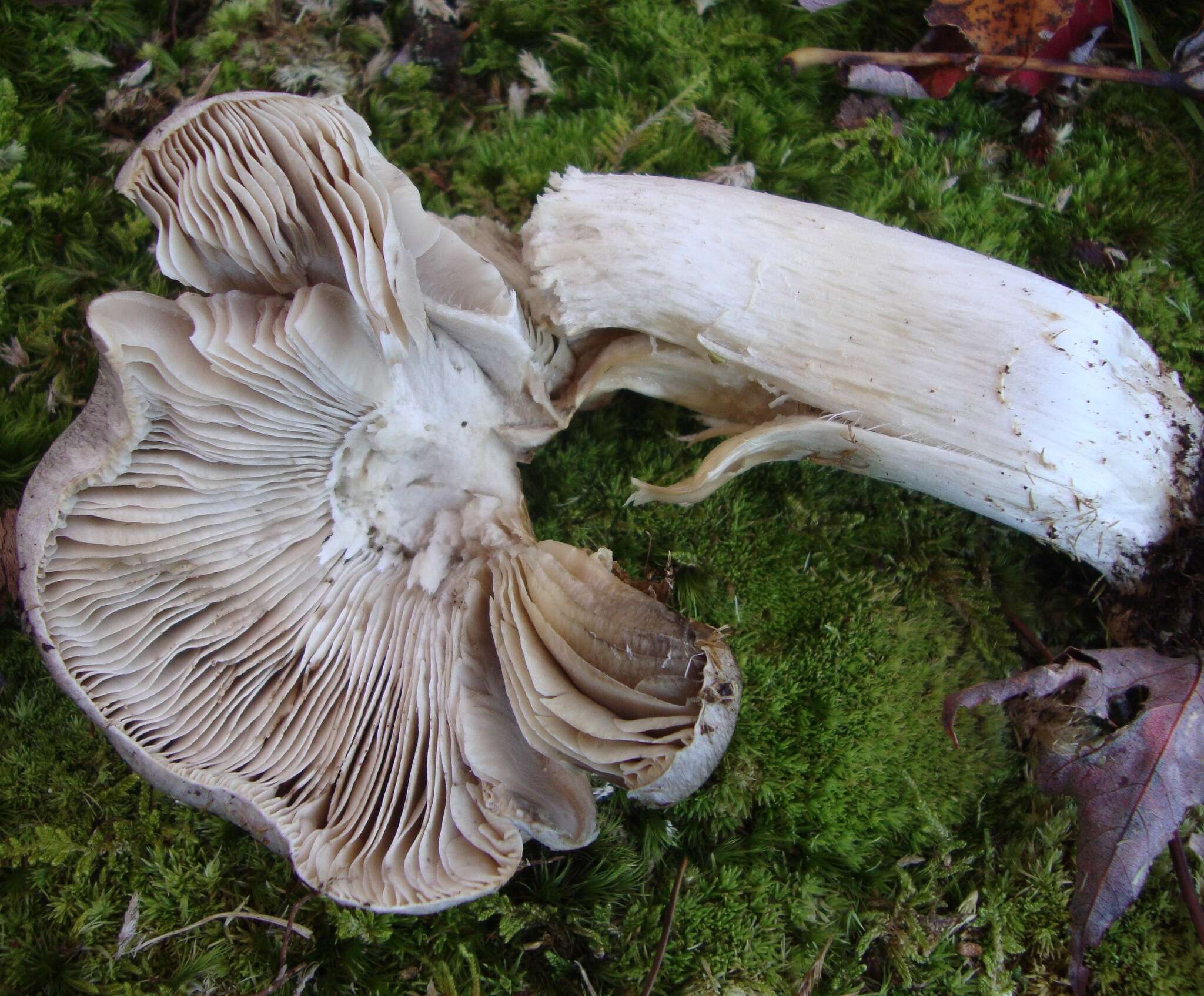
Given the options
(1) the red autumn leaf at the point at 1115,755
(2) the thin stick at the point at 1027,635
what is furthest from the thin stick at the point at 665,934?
(2) the thin stick at the point at 1027,635

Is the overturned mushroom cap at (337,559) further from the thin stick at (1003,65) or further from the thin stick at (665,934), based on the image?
the thin stick at (1003,65)

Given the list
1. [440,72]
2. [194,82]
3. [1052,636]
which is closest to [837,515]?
[1052,636]

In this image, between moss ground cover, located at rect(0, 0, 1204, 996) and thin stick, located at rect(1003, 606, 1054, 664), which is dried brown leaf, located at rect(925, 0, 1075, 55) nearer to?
moss ground cover, located at rect(0, 0, 1204, 996)

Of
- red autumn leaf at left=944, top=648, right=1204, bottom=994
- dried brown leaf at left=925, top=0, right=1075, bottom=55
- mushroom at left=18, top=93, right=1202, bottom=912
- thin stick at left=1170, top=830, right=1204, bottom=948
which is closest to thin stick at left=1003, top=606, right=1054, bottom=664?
red autumn leaf at left=944, top=648, right=1204, bottom=994

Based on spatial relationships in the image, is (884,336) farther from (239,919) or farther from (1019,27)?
(239,919)

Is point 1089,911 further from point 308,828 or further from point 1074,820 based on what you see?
point 308,828

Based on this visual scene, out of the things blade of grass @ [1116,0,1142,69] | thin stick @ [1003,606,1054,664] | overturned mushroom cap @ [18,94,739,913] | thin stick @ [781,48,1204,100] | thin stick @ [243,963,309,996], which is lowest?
thin stick @ [243,963,309,996]

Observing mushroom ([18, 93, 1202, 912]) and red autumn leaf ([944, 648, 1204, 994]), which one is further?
red autumn leaf ([944, 648, 1204, 994])
